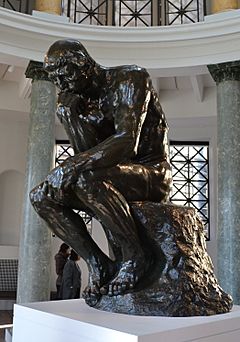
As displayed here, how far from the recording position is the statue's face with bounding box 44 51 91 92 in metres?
2.69

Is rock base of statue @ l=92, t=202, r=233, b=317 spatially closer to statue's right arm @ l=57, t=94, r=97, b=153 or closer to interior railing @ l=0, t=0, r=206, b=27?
statue's right arm @ l=57, t=94, r=97, b=153

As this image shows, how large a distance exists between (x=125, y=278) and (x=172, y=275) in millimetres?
270

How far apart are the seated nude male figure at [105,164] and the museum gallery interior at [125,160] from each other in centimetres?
1

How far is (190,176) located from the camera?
486 inches

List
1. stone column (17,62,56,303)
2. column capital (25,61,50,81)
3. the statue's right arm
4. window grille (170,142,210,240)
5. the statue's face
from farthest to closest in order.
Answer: window grille (170,142,210,240) → column capital (25,61,50,81) → stone column (17,62,56,303) → the statue's right arm → the statue's face

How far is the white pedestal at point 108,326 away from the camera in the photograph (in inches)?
79.2

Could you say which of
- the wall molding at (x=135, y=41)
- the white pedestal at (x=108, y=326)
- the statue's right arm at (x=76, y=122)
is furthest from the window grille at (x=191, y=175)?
the white pedestal at (x=108, y=326)

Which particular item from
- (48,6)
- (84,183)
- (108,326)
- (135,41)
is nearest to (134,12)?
(135,41)

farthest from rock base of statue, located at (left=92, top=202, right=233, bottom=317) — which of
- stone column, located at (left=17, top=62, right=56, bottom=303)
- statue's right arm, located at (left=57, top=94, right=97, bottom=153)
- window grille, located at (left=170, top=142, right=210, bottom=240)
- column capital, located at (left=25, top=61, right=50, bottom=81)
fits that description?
window grille, located at (left=170, top=142, right=210, bottom=240)

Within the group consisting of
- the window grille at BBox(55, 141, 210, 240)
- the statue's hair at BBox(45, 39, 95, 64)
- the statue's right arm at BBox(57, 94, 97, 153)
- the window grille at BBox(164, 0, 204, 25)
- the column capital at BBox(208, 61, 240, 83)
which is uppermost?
the window grille at BBox(164, 0, 204, 25)

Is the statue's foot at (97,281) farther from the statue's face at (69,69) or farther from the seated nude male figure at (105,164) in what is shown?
the statue's face at (69,69)

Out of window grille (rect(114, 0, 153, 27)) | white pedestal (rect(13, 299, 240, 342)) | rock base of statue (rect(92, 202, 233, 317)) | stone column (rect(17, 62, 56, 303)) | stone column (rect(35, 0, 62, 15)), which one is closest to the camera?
white pedestal (rect(13, 299, 240, 342))

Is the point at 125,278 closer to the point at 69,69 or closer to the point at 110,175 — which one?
the point at 110,175

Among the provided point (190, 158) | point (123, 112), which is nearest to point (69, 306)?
point (123, 112)
